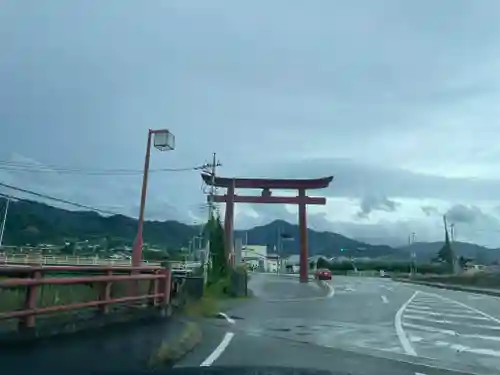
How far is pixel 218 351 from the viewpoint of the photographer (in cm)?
1021

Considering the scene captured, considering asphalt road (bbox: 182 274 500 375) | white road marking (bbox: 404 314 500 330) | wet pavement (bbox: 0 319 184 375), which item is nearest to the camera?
wet pavement (bbox: 0 319 184 375)

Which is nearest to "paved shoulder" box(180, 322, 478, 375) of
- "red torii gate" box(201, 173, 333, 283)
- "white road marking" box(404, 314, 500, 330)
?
"white road marking" box(404, 314, 500, 330)

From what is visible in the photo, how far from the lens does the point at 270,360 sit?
9320mm

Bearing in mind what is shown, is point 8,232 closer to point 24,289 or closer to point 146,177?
point 146,177

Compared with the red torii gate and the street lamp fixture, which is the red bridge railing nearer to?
the street lamp fixture

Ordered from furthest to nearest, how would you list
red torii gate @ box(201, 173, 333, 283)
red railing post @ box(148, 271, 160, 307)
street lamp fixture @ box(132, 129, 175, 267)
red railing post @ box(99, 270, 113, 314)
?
red torii gate @ box(201, 173, 333, 283), street lamp fixture @ box(132, 129, 175, 267), red railing post @ box(148, 271, 160, 307), red railing post @ box(99, 270, 113, 314)

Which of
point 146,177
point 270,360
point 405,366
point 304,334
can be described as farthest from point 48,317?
point 146,177

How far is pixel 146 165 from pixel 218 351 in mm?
21142

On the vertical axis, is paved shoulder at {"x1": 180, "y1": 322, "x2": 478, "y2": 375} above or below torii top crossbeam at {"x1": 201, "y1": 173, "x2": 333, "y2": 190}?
below

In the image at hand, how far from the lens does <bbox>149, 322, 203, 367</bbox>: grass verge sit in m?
8.31

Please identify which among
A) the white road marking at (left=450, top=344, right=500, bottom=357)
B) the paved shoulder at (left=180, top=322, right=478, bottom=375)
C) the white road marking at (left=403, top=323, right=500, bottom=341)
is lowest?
the paved shoulder at (left=180, top=322, right=478, bottom=375)

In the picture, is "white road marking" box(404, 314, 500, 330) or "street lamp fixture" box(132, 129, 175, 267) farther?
"street lamp fixture" box(132, 129, 175, 267)

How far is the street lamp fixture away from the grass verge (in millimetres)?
17810

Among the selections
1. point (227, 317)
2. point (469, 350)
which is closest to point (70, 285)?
point (469, 350)
